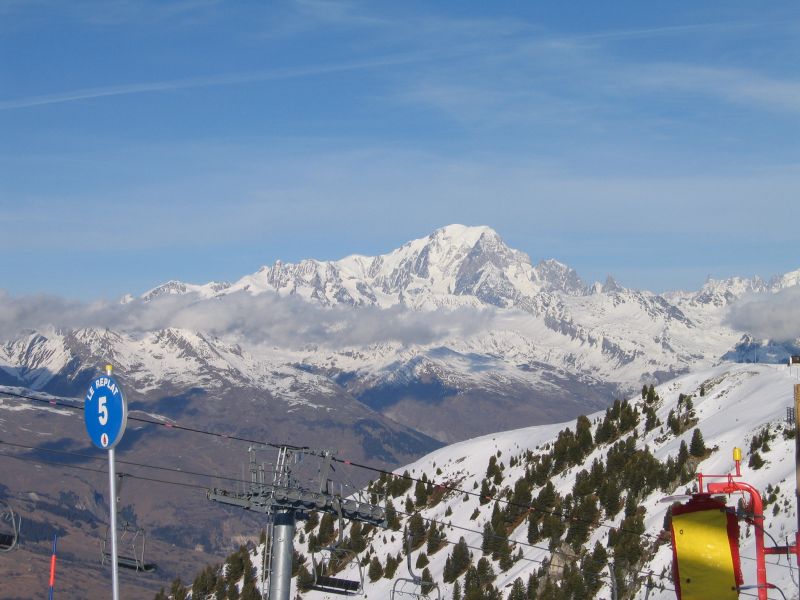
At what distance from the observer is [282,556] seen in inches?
1625

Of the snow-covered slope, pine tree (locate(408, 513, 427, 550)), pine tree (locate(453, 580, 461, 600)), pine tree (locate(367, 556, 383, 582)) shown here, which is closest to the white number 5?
the snow-covered slope

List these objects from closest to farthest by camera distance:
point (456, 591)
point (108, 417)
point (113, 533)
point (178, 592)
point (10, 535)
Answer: point (108, 417) < point (113, 533) < point (10, 535) < point (456, 591) < point (178, 592)

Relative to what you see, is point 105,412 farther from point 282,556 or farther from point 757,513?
point 282,556

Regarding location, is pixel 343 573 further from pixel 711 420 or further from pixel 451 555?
pixel 711 420

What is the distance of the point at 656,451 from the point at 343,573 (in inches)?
1270

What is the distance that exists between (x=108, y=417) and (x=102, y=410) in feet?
0.55

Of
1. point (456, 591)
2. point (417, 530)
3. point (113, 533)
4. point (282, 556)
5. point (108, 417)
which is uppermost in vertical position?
point (417, 530)

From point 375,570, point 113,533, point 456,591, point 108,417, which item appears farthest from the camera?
point 375,570

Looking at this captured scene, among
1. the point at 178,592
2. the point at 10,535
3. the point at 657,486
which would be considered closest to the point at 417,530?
the point at 657,486

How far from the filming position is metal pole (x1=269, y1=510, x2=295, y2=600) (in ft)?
134

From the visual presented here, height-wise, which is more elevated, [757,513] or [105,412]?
[105,412]

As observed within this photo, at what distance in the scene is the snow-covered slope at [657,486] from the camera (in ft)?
246

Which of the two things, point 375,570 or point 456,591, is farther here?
point 375,570

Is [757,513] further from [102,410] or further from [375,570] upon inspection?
[375,570]
